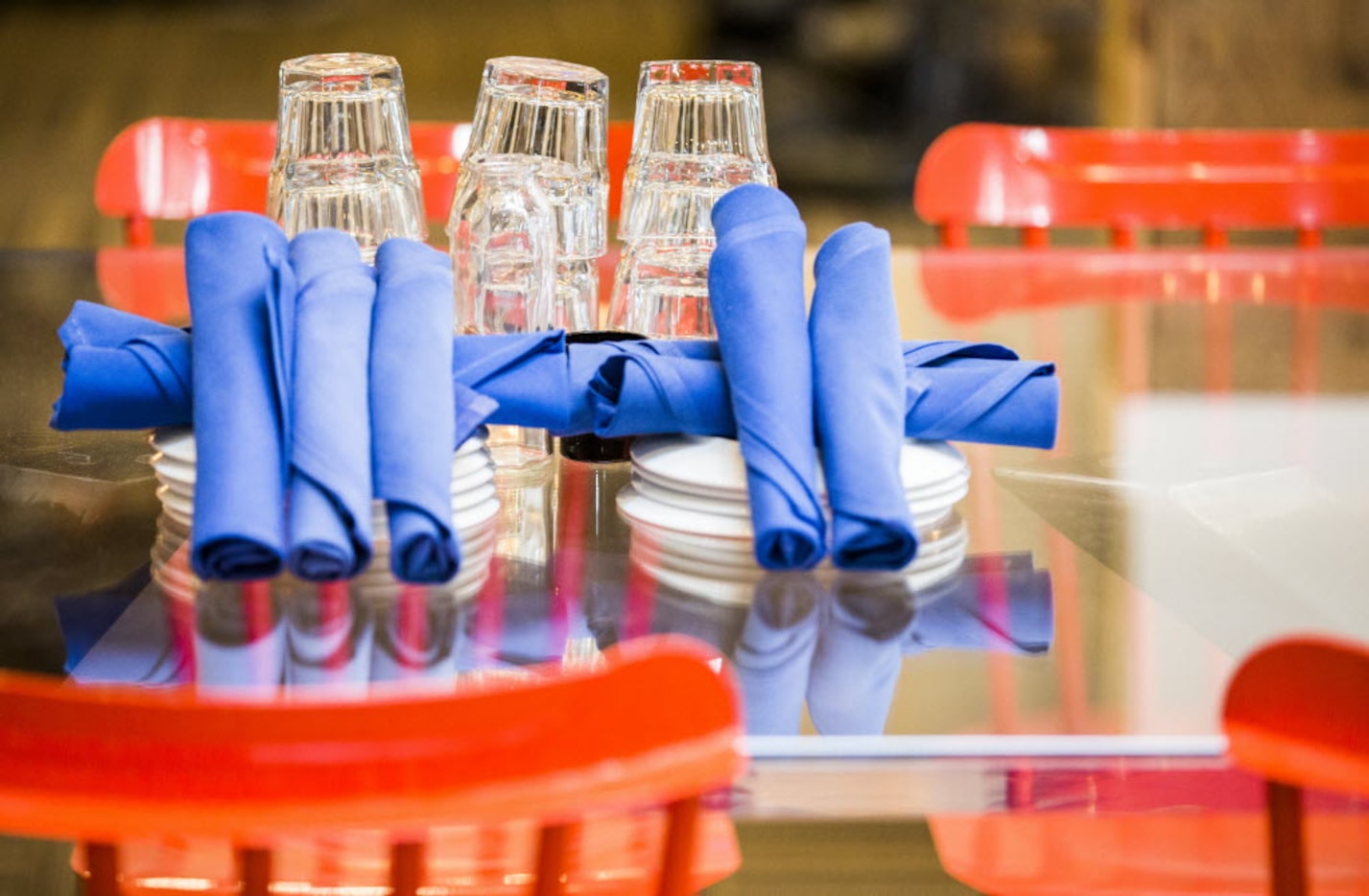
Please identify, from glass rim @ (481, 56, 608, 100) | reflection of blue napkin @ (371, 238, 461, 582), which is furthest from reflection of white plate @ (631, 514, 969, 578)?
glass rim @ (481, 56, 608, 100)

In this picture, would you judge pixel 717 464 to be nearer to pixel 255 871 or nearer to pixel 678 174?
pixel 678 174

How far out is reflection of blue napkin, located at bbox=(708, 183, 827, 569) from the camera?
778 millimetres

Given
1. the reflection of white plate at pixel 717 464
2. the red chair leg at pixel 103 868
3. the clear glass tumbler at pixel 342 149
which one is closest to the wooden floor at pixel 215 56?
the clear glass tumbler at pixel 342 149

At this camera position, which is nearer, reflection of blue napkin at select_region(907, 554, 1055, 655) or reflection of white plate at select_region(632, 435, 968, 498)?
reflection of blue napkin at select_region(907, 554, 1055, 655)

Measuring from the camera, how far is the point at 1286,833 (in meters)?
0.56

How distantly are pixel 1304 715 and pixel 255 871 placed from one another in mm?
342

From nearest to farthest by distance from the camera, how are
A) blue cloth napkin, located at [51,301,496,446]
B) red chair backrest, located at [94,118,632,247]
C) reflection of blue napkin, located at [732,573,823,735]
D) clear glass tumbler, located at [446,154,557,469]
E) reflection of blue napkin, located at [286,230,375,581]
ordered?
reflection of blue napkin, located at [732,573,823,735] < reflection of blue napkin, located at [286,230,375,581] < blue cloth napkin, located at [51,301,496,446] < clear glass tumbler, located at [446,154,557,469] < red chair backrest, located at [94,118,632,247]

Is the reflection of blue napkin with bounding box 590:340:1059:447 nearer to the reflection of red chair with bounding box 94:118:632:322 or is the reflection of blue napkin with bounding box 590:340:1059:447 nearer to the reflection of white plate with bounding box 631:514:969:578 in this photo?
the reflection of white plate with bounding box 631:514:969:578

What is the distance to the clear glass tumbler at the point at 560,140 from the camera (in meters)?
1.01

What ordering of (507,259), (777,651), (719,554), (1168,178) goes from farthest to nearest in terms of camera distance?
1. (1168,178)
2. (507,259)
3. (719,554)
4. (777,651)

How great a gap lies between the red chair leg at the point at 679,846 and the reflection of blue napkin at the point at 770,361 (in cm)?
26

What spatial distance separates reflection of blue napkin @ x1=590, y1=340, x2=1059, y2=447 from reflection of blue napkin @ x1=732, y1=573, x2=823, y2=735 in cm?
12

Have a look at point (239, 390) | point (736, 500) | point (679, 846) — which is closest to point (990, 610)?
point (736, 500)

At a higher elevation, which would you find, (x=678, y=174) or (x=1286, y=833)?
(x=678, y=174)
